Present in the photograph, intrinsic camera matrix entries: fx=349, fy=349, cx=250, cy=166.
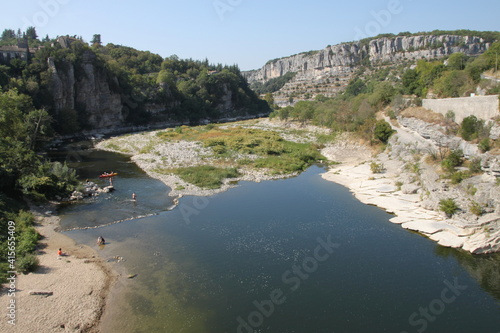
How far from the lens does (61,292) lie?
1709cm

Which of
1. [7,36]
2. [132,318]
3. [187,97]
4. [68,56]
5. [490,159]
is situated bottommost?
[132,318]

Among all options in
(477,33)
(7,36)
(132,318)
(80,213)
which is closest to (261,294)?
(132,318)

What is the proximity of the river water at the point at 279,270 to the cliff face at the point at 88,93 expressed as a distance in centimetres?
5741

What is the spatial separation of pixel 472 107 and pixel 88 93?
81423 mm

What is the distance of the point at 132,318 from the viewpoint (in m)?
15.7

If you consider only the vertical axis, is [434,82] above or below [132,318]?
above

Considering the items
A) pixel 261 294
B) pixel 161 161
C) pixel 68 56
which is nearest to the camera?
pixel 261 294

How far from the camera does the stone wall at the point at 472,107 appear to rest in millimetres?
31222

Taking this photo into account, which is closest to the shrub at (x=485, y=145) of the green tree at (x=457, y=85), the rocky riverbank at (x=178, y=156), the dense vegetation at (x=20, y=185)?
the green tree at (x=457, y=85)

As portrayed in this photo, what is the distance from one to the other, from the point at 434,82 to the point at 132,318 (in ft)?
178

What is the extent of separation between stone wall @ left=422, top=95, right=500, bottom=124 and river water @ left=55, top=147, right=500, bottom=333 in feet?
46.3

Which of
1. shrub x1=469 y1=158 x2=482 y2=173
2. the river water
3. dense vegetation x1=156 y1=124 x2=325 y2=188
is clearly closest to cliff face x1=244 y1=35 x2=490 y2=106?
dense vegetation x1=156 y1=124 x2=325 y2=188

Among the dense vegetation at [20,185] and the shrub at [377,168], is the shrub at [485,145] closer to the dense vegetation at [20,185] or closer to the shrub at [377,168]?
the shrub at [377,168]

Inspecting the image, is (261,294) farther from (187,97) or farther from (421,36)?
(421,36)
